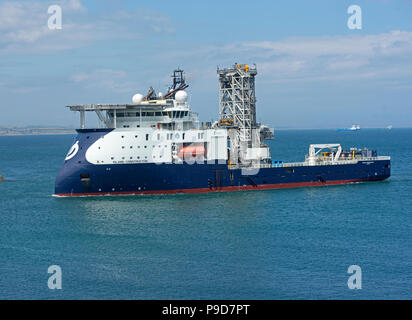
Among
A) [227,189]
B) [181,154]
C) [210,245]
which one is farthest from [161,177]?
[210,245]

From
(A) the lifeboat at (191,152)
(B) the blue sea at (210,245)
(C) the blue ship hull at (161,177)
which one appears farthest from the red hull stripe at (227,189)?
(A) the lifeboat at (191,152)

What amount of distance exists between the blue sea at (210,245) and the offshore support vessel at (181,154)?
1.41 m

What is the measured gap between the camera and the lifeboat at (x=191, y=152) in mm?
43562

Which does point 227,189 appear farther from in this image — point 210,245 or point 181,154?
point 210,245

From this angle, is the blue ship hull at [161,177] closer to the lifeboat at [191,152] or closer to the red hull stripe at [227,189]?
the red hull stripe at [227,189]

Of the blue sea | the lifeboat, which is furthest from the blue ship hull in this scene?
the blue sea

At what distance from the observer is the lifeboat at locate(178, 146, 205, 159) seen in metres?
43.6

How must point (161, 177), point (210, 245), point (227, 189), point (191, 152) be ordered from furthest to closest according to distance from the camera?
1. point (227, 189)
2. point (191, 152)
3. point (161, 177)
4. point (210, 245)

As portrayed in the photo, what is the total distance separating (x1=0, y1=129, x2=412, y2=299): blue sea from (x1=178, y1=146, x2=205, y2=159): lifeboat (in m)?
3.59

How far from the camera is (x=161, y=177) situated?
42750mm

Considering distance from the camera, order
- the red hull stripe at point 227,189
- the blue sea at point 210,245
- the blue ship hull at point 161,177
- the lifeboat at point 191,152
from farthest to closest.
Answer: the lifeboat at point 191,152 → the red hull stripe at point 227,189 → the blue ship hull at point 161,177 → the blue sea at point 210,245

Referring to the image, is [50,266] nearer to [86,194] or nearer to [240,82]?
[86,194]

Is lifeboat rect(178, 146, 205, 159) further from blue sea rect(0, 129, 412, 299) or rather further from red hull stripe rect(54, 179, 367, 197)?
blue sea rect(0, 129, 412, 299)

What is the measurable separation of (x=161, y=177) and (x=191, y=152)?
341 centimetres
